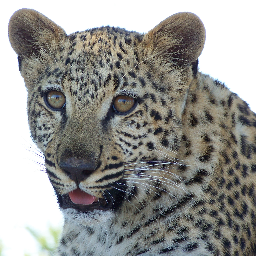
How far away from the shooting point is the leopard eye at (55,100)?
759 centimetres

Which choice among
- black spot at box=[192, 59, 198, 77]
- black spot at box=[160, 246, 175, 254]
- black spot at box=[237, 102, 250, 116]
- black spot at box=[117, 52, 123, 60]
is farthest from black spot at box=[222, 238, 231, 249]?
black spot at box=[117, 52, 123, 60]

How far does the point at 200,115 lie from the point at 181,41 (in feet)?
3.83

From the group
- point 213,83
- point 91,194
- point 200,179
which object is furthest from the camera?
point 213,83

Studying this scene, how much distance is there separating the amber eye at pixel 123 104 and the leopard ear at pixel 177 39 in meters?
0.94

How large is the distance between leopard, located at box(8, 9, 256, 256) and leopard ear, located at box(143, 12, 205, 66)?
0.02 m

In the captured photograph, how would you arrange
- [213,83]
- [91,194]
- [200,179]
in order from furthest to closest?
[213,83] < [200,179] < [91,194]

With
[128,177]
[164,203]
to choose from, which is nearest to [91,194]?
[128,177]

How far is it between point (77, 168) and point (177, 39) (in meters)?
2.63

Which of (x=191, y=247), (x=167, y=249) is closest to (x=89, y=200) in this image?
(x=167, y=249)

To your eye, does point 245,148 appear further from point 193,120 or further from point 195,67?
point 195,67

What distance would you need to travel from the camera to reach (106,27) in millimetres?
8484

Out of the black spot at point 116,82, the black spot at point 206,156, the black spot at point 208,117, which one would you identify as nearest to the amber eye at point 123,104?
the black spot at point 116,82

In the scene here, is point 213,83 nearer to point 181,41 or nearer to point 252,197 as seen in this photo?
point 181,41

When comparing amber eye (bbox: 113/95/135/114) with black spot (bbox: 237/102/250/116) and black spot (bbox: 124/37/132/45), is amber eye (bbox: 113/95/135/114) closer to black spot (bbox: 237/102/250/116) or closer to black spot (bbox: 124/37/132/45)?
black spot (bbox: 124/37/132/45)
